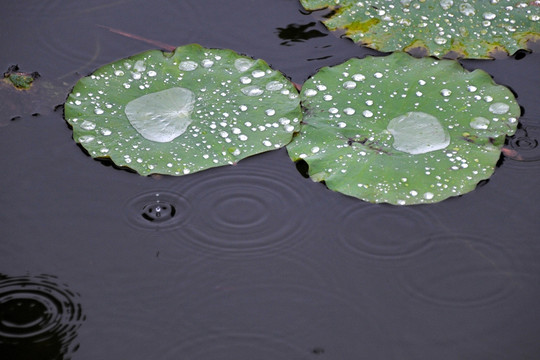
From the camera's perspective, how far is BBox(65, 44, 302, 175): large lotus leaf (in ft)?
8.05

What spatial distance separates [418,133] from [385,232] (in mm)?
500

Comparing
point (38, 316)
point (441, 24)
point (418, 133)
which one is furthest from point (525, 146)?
point (38, 316)

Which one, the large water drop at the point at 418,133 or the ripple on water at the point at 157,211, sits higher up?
the large water drop at the point at 418,133

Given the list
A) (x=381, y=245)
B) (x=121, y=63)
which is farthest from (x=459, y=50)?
(x=121, y=63)

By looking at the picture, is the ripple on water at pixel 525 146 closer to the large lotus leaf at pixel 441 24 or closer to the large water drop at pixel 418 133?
the large water drop at pixel 418 133

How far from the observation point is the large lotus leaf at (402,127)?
237cm

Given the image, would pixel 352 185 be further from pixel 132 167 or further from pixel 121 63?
pixel 121 63

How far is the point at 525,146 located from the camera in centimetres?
262

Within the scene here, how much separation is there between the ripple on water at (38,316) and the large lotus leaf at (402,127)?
108cm

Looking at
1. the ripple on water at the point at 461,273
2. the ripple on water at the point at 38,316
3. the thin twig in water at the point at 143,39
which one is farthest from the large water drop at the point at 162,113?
the ripple on water at the point at 461,273

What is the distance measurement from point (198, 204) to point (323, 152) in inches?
22.8

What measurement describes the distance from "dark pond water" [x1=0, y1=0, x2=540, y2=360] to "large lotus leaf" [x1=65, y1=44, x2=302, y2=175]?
9cm

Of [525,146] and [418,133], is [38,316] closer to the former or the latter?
[418,133]

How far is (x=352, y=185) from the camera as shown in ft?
7.72
